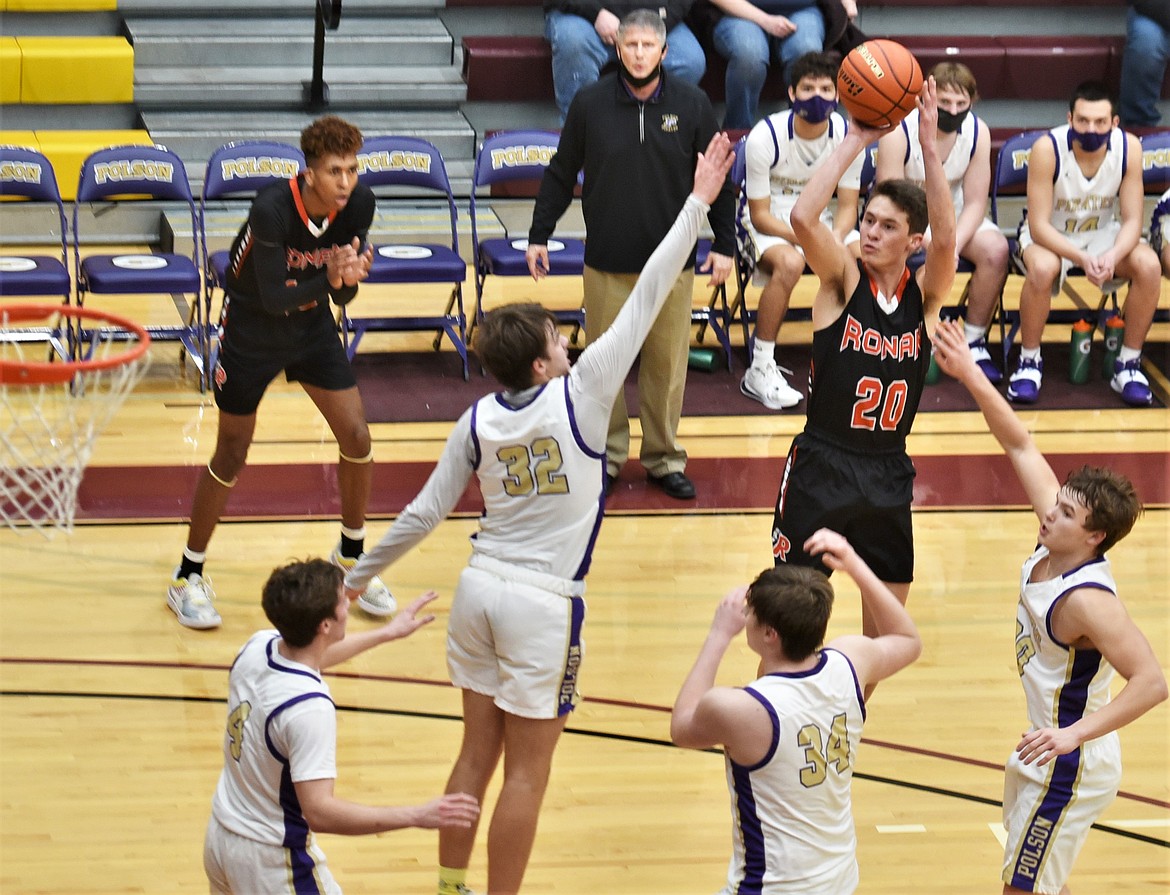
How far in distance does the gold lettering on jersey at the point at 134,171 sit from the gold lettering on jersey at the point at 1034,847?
5.97 metres

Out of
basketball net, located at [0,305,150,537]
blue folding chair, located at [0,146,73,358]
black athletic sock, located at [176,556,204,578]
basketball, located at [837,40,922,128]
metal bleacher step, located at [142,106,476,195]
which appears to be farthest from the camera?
metal bleacher step, located at [142,106,476,195]

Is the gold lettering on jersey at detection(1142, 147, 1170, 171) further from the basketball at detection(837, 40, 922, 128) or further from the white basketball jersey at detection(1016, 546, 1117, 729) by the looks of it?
the white basketball jersey at detection(1016, 546, 1117, 729)

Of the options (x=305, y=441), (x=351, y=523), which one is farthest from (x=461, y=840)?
(x=305, y=441)

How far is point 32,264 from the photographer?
25.8 ft

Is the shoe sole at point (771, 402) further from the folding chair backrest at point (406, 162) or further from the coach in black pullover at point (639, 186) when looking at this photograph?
the folding chair backrest at point (406, 162)

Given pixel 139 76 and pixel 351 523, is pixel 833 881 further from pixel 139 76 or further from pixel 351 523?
pixel 139 76

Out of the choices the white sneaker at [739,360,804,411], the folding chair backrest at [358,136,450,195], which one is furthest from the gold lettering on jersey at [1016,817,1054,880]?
the folding chair backrest at [358,136,450,195]

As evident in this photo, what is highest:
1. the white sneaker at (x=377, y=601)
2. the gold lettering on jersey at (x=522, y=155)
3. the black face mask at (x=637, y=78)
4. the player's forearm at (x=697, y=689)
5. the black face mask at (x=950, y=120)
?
the black face mask at (x=637, y=78)

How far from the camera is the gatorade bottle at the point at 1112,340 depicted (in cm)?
856

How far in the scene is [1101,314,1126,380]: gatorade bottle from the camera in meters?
8.56

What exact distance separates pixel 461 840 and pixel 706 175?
179 centimetres

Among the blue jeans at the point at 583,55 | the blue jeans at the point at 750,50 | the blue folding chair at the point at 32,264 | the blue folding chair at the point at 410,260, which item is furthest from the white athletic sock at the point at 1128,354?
the blue folding chair at the point at 32,264

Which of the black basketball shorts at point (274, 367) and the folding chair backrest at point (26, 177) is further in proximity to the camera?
the folding chair backrest at point (26, 177)

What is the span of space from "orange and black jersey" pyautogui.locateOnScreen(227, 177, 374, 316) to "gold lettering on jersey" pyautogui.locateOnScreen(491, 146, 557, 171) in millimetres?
3065
